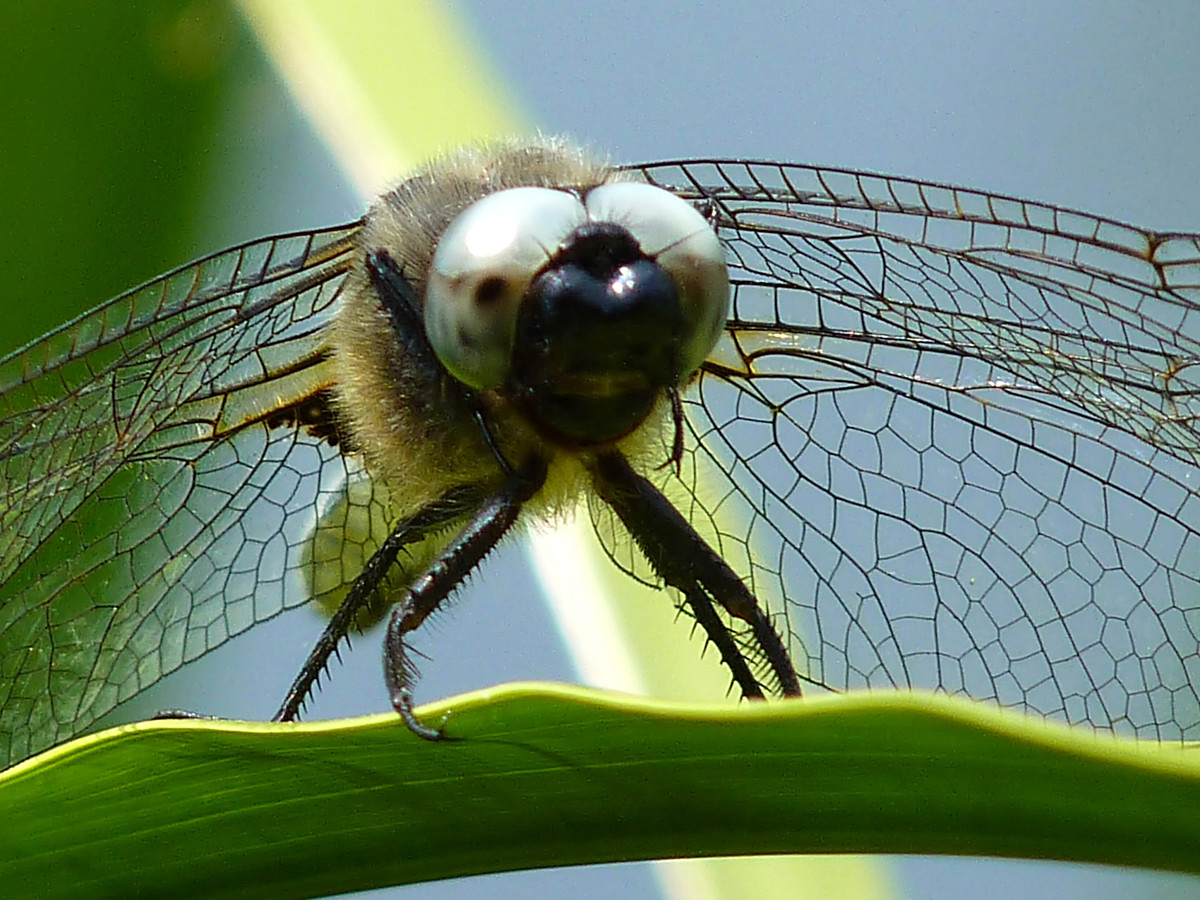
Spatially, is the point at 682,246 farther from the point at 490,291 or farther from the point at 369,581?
the point at 369,581

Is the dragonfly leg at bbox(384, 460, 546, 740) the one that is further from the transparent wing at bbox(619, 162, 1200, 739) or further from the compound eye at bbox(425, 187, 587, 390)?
the transparent wing at bbox(619, 162, 1200, 739)

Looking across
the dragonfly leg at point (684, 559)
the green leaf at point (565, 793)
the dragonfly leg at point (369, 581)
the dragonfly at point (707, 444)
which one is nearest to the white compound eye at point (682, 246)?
the dragonfly at point (707, 444)

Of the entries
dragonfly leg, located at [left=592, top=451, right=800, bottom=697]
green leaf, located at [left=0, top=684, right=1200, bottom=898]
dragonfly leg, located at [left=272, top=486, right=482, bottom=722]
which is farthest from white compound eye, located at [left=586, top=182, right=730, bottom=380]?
green leaf, located at [left=0, top=684, right=1200, bottom=898]

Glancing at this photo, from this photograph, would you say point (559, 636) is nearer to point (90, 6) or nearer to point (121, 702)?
point (121, 702)

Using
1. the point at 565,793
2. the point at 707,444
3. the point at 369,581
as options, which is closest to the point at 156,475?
the point at 369,581

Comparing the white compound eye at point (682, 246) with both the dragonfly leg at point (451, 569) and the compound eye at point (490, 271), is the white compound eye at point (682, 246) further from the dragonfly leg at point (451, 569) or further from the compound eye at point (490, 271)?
the dragonfly leg at point (451, 569)

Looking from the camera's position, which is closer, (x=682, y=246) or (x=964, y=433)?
(x=682, y=246)
